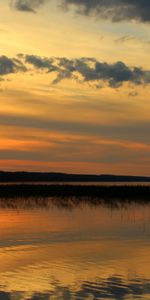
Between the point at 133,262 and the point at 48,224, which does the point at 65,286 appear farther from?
the point at 48,224

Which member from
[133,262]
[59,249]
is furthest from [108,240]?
[133,262]

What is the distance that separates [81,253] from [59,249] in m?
1.23

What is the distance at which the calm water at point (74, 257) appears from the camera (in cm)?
1450

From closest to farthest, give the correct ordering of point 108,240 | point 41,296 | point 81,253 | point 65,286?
point 41,296, point 65,286, point 81,253, point 108,240

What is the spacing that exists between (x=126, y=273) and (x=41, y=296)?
12.0 feet

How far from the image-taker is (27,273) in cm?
1675

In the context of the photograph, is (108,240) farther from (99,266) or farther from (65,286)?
(65,286)

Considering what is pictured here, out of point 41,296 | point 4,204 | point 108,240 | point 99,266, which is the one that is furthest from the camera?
point 4,204

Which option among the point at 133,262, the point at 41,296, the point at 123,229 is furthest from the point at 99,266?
the point at 123,229

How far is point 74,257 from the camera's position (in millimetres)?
19594

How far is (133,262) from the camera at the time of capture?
18594mm

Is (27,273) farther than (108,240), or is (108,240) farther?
(108,240)

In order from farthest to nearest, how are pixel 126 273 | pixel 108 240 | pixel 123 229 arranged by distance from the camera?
1. pixel 123 229
2. pixel 108 240
3. pixel 126 273

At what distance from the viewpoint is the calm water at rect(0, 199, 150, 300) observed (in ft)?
47.6
